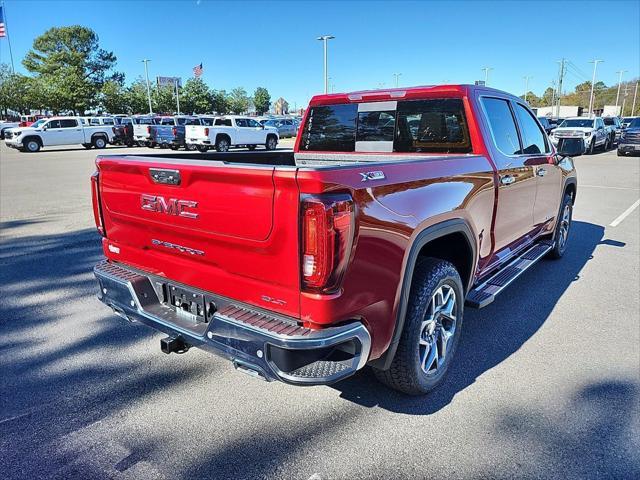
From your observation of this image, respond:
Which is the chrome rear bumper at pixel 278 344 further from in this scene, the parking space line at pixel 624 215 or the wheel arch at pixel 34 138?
the wheel arch at pixel 34 138

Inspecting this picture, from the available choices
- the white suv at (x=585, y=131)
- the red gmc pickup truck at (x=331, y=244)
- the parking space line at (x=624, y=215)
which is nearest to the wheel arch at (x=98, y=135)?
the white suv at (x=585, y=131)

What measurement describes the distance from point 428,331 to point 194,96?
239 ft

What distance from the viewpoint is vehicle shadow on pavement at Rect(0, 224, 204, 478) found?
8.40ft

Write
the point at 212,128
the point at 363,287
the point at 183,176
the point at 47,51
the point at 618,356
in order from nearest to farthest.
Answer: the point at 363,287 < the point at 183,176 < the point at 618,356 < the point at 212,128 < the point at 47,51

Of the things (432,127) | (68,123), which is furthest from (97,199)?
(68,123)

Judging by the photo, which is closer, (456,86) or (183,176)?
(183,176)

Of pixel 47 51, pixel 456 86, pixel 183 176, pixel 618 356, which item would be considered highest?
pixel 47 51

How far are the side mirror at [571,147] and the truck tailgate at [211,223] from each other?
13.6 ft

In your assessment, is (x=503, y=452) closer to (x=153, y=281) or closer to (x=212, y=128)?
(x=153, y=281)

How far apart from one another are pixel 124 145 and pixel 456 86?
32109mm

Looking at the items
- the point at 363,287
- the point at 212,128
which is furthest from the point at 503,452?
the point at 212,128

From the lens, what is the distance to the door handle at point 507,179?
3693 millimetres

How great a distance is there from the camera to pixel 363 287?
2297 mm

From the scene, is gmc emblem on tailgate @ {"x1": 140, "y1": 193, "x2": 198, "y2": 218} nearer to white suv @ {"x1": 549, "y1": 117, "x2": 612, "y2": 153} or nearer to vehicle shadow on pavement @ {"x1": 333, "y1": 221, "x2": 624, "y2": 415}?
vehicle shadow on pavement @ {"x1": 333, "y1": 221, "x2": 624, "y2": 415}
